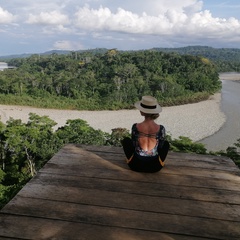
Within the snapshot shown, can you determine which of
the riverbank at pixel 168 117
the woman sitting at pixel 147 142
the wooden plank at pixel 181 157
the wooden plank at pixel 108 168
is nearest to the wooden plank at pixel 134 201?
the wooden plank at pixel 108 168

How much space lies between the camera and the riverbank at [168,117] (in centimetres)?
2169

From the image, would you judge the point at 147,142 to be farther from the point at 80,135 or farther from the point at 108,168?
the point at 80,135

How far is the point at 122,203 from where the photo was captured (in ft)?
6.41

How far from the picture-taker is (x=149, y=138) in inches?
105

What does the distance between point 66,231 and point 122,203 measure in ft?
1.52

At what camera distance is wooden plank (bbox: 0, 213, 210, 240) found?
1.57 meters

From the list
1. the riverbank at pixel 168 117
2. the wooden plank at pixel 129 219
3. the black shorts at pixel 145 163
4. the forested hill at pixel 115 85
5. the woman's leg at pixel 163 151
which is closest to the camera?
the wooden plank at pixel 129 219

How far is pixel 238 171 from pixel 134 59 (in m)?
49.6

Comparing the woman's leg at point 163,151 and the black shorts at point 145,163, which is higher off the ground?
the woman's leg at point 163,151

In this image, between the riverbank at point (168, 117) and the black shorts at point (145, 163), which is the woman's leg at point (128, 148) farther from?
the riverbank at point (168, 117)

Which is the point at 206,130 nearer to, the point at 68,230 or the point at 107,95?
the point at 107,95

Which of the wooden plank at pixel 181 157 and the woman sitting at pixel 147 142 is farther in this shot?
the wooden plank at pixel 181 157

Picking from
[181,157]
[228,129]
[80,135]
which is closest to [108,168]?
[181,157]

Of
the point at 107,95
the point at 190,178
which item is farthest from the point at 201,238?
the point at 107,95
